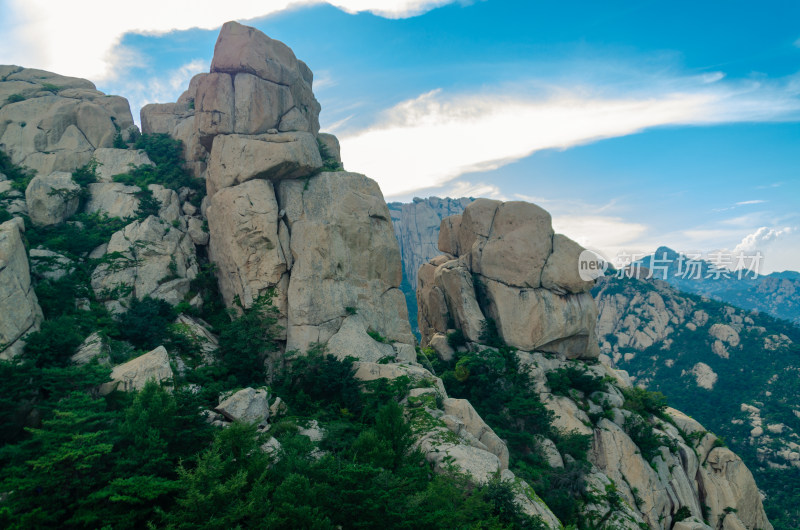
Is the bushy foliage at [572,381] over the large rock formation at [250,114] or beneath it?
beneath

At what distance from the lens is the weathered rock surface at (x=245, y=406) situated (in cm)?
1895

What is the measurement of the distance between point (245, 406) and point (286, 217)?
44.9 feet

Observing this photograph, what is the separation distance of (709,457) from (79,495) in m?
39.7

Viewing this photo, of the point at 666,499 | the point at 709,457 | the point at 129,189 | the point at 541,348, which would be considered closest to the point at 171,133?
the point at 129,189

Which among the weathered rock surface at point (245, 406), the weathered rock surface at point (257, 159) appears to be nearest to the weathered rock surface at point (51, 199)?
the weathered rock surface at point (257, 159)

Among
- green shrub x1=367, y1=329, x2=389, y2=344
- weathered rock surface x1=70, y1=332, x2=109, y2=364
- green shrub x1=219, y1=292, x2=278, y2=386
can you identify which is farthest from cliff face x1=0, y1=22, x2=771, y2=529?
green shrub x1=219, y1=292, x2=278, y2=386

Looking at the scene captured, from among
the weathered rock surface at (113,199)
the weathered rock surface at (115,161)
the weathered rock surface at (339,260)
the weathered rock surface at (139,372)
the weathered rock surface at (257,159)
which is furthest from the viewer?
the weathered rock surface at (115,161)

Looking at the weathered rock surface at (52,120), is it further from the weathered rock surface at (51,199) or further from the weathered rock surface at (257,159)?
the weathered rock surface at (257,159)

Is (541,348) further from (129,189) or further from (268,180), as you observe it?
(129,189)

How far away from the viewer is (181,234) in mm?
29438

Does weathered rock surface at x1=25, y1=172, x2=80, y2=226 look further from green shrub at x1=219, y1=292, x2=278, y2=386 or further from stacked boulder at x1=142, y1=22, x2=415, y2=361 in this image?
green shrub at x1=219, y1=292, x2=278, y2=386

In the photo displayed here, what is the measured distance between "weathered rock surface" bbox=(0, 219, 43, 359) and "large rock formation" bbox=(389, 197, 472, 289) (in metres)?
111

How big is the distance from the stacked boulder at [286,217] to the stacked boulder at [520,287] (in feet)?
24.9

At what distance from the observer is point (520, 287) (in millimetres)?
35031
